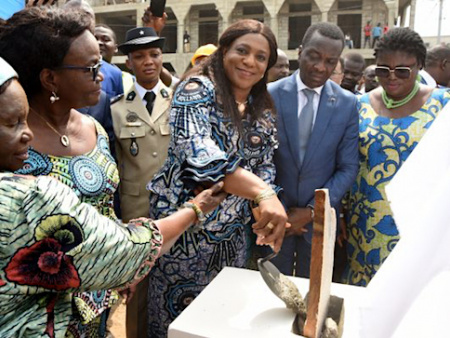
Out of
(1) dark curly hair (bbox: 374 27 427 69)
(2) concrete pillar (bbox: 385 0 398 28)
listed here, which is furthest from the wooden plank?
(2) concrete pillar (bbox: 385 0 398 28)

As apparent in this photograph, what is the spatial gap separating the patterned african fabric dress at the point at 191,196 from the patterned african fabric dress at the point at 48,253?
0.61 metres

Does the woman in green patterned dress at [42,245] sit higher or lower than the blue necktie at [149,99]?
lower

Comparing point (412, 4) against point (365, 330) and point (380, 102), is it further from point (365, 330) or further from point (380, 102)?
point (365, 330)

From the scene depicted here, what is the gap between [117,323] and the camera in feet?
10.7

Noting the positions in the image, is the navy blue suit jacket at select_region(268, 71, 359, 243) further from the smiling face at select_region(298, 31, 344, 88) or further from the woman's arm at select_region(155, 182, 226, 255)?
the woman's arm at select_region(155, 182, 226, 255)

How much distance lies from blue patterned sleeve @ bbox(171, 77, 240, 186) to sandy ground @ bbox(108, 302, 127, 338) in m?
1.79

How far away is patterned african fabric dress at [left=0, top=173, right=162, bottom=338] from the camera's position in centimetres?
98

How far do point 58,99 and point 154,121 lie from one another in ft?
3.82

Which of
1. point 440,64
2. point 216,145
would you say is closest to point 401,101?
point 216,145

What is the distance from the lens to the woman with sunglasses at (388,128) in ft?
7.41

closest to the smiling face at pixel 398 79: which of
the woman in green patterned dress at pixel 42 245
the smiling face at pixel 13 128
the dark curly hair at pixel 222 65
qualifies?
the dark curly hair at pixel 222 65

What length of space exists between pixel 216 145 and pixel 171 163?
0.28 metres

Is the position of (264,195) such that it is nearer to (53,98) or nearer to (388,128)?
(53,98)

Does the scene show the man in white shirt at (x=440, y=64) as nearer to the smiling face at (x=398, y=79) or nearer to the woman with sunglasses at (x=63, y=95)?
the smiling face at (x=398, y=79)
